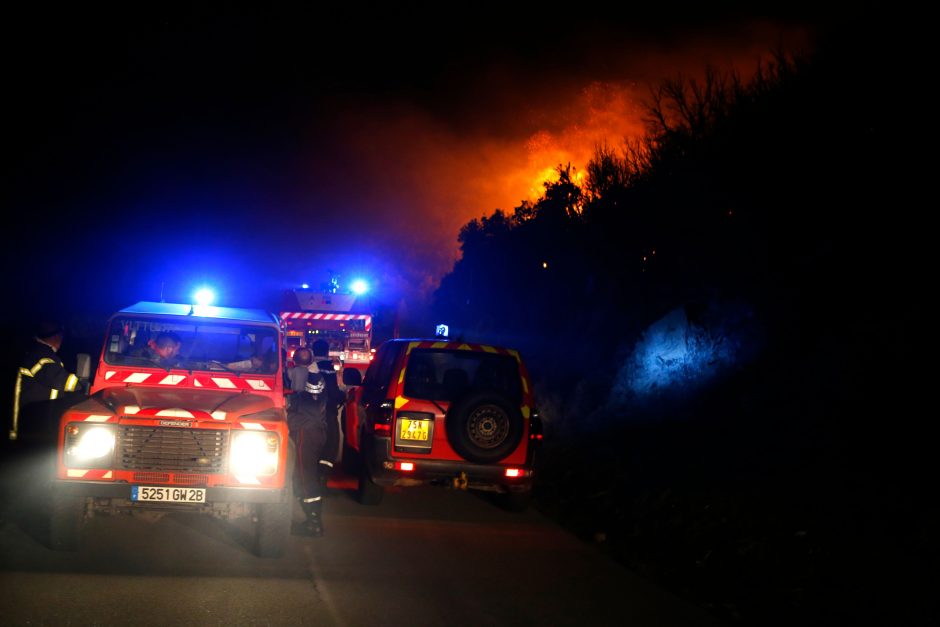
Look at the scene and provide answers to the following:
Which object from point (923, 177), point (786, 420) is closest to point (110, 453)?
point (786, 420)

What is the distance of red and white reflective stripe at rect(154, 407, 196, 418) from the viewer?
23.2 feet

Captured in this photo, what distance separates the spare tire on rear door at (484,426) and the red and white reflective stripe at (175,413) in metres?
2.93

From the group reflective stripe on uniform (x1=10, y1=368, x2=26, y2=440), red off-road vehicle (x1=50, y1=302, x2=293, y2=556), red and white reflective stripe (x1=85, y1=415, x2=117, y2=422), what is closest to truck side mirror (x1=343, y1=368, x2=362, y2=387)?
red off-road vehicle (x1=50, y1=302, x2=293, y2=556)

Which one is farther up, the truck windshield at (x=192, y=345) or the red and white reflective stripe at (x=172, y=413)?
the truck windshield at (x=192, y=345)

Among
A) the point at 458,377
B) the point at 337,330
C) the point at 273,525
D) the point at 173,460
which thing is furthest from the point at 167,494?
the point at 337,330

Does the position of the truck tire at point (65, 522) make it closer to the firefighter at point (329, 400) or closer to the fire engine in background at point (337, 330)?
the firefighter at point (329, 400)

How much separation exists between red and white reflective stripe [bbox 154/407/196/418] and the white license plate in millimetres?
558

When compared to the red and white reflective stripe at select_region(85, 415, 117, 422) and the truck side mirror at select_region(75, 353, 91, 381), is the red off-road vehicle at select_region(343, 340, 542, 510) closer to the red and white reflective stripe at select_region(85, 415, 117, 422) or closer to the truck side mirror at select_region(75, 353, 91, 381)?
the truck side mirror at select_region(75, 353, 91, 381)

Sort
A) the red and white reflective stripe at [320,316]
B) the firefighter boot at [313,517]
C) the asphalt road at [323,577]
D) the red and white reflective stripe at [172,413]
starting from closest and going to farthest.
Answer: the asphalt road at [323,577], the red and white reflective stripe at [172,413], the firefighter boot at [313,517], the red and white reflective stripe at [320,316]

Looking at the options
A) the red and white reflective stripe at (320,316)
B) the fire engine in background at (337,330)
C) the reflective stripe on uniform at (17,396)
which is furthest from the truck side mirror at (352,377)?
the red and white reflective stripe at (320,316)

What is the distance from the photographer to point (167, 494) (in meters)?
6.97

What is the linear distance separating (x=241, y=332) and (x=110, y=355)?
124 cm

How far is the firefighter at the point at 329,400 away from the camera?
9742mm

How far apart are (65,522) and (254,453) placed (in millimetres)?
1486
